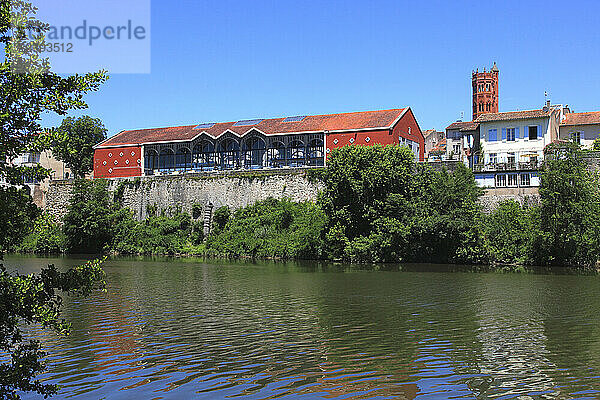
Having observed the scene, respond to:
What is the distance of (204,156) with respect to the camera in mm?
66875

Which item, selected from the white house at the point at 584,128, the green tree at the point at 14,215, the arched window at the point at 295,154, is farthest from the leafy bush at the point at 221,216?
the green tree at the point at 14,215

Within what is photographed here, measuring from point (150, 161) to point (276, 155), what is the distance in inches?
607

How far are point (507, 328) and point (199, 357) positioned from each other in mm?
10112

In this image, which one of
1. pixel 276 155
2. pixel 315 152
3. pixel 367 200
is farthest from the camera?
pixel 276 155

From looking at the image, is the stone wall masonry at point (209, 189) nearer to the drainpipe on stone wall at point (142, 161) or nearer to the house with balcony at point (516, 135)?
the drainpipe on stone wall at point (142, 161)

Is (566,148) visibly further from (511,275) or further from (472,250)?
(511,275)

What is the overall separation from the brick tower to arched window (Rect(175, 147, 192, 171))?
223ft

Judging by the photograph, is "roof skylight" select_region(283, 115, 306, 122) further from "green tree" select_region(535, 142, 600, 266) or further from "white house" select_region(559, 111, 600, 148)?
"green tree" select_region(535, 142, 600, 266)

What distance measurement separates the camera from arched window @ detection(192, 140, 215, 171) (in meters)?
66.4

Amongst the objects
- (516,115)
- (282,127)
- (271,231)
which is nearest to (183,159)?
(282,127)

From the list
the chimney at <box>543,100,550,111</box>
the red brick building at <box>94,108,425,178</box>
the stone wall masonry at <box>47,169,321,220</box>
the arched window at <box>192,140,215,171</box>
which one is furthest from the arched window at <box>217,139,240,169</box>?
the chimney at <box>543,100,550,111</box>

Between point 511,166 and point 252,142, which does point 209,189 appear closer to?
point 252,142

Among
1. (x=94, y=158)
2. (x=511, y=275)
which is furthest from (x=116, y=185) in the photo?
(x=511, y=275)

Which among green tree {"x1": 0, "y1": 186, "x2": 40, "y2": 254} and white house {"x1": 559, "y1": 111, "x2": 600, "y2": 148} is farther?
white house {"x1": 559, "y1": 111, "x2": 600, "y2": 148}
